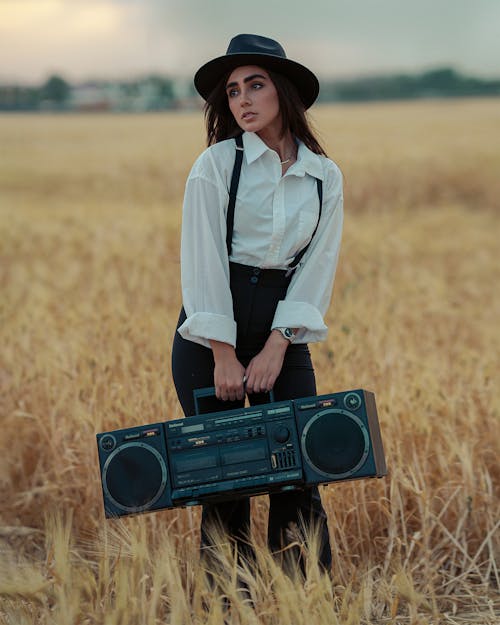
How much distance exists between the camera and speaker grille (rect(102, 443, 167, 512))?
8.15ft

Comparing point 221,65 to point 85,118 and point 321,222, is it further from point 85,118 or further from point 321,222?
point 85,118

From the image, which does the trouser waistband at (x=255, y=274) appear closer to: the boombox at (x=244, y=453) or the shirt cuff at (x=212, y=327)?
the shirt cuff at (x=212, y=327)

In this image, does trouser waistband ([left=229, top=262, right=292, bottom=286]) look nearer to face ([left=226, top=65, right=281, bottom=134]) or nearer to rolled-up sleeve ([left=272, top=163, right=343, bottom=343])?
rolled-up sleeve ([left=272, top=163, right=343, bottom=343])

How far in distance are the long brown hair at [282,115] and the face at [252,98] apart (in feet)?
0.08

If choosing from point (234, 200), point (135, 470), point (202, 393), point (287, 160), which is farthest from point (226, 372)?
point (287, 160)

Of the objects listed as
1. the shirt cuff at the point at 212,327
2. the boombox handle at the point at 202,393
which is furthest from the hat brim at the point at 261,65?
the boombox handle at the point at 202,393

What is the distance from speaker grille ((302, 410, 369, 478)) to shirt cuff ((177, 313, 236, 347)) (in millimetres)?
324

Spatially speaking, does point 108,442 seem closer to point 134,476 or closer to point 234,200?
point 134,476

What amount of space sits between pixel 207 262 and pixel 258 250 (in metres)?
0.14

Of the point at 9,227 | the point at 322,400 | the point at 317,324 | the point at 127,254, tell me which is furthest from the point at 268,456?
the point at 9,227

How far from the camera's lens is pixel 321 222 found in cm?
270

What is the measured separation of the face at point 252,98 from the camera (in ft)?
8.70

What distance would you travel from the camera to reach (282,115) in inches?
108

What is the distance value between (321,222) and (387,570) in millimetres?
1238
